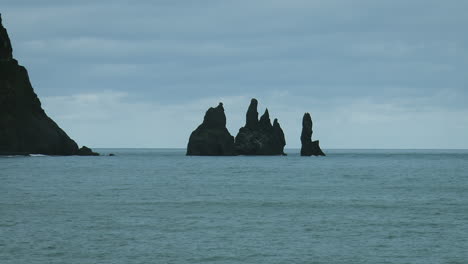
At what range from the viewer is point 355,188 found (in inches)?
2936

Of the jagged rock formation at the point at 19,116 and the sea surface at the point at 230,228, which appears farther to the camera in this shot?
the jagged rock formation at the point at 19,116

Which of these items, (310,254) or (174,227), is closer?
(310,254)

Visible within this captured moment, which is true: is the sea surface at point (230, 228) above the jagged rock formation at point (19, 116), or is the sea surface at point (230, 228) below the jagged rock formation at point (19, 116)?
below

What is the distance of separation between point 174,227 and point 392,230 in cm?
1257

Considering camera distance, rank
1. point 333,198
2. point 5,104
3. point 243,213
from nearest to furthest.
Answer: point 243,213 → point 333,198 → point 5,104

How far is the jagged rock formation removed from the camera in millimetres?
171750

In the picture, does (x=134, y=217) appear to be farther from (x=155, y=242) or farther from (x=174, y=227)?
(x=155, y=242)

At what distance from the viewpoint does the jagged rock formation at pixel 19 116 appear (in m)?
172

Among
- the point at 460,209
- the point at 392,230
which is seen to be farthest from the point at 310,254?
the point at 460,209

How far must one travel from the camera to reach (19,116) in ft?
604

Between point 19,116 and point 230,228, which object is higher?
point 19,116

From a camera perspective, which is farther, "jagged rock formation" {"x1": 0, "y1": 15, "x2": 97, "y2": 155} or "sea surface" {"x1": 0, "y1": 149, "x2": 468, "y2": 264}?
"jagged rock formation" {"x1": 0, "y1": 15, "x2": 97, "y2": 155}

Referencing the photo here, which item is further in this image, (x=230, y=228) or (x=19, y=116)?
(x=19, y=116)

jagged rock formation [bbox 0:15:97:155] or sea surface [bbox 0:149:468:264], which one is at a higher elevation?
jagged rock formation [bbox 0:15:97:155]
